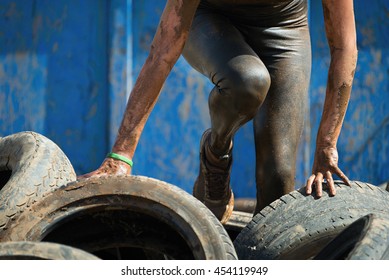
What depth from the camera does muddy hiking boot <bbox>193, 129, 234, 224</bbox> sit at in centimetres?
388

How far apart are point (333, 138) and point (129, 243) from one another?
95cm

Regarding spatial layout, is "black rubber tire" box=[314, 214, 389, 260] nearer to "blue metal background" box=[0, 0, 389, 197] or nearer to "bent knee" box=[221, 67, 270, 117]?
"bent knee" box=[221, 67, 270, 117]

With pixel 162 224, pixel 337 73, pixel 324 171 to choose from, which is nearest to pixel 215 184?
pixel 324 171

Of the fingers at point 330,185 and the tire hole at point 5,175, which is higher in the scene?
the fingers at point 330,185

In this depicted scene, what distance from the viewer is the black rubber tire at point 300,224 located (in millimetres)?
3053

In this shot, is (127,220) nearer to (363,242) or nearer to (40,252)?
(40,252)

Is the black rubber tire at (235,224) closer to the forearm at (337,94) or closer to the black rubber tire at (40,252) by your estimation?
the forearm at (337,94)

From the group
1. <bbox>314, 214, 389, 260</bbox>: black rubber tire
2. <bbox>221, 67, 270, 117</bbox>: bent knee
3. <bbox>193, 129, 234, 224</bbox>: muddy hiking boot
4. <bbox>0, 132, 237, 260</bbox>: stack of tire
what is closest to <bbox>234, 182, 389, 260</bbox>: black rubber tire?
<bbox>314, 214, 389, 260</bbox>: black rubber tire

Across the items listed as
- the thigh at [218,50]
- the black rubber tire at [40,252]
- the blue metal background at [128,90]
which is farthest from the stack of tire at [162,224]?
the blue metal background at [128,90]

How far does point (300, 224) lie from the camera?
3.08m

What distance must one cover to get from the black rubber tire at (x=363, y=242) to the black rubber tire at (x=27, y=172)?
114 centimetres

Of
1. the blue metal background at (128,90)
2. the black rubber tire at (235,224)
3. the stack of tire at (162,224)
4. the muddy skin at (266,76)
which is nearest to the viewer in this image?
the stack of tire at (162,224)

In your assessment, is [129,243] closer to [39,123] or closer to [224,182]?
[224,182]
